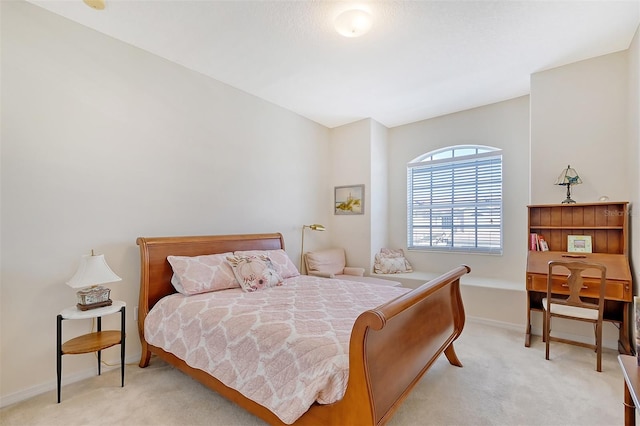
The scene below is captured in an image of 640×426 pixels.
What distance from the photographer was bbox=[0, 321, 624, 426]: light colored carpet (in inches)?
73.2

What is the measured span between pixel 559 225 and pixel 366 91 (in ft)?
8.66

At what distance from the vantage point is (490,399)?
2059 mm

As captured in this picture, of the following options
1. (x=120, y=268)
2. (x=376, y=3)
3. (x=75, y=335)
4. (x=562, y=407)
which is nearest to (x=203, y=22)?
(x=376, y=3)

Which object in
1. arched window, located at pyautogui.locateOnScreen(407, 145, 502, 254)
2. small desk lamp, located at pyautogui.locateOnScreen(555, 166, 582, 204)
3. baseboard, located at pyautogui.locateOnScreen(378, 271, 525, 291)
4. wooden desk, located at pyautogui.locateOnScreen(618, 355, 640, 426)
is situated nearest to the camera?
wooden desk, located at pyautogui.locateOnScreen(618, 355, 640, 426)

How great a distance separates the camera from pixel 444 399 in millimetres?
2057

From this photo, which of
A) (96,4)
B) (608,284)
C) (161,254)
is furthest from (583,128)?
(96,4)

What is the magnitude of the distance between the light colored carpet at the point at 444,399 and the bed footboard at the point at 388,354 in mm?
285

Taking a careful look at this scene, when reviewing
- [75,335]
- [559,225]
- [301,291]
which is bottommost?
[75,335]

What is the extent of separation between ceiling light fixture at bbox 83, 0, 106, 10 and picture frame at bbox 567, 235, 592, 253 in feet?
15.5

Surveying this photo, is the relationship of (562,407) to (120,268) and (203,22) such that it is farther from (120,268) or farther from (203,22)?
(203,22)

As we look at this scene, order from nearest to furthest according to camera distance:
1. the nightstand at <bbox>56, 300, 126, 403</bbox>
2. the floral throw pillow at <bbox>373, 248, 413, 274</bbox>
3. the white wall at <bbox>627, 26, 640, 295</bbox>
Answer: the nightstand at <bbox>56, 300, 126, 403</bbox> → the white wall at <bbox>627, 26, 640, 295</bbox> → the floral throw pillow at <bbox>373, 248, 413, 274</bbox>

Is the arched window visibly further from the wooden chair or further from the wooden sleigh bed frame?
the wooden sleigh bed frame

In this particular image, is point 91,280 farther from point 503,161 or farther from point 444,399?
point 503,161

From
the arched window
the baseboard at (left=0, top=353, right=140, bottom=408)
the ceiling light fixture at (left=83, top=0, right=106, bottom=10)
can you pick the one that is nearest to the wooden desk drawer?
the arched window
